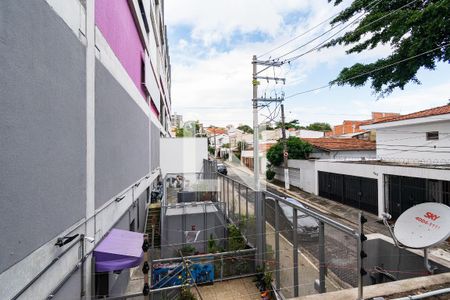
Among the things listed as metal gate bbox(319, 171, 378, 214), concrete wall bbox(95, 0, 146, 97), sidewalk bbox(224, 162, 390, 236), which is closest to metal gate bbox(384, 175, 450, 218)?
metal gate bbox(319, 171, 378, 214)

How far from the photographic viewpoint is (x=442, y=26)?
7297mm

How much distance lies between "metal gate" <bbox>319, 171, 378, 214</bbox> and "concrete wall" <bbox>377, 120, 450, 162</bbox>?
3.57 metres

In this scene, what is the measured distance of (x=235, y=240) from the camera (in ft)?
26.0

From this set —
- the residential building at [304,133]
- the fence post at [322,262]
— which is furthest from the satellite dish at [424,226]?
the residential building at [304,133]

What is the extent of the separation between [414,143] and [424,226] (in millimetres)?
12597

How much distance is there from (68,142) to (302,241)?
417 cm

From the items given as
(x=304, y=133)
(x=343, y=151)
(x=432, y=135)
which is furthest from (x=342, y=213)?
(x=304, y=133)

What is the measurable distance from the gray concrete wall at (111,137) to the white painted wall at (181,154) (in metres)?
12.7

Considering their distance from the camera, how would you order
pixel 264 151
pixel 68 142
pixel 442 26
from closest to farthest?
pixel 68 142, pixel 442 26, pixel 264 151

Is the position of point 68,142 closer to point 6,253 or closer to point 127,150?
point 6,253

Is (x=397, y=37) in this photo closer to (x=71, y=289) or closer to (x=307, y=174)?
(x=71, y=289)

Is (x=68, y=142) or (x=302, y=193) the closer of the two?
(x=68, y=142)

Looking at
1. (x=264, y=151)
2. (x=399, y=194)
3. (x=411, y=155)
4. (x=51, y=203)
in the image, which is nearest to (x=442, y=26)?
(x=399, y=194)

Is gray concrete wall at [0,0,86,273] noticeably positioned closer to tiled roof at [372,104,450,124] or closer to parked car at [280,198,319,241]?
parked car at [280,198,319,241]
